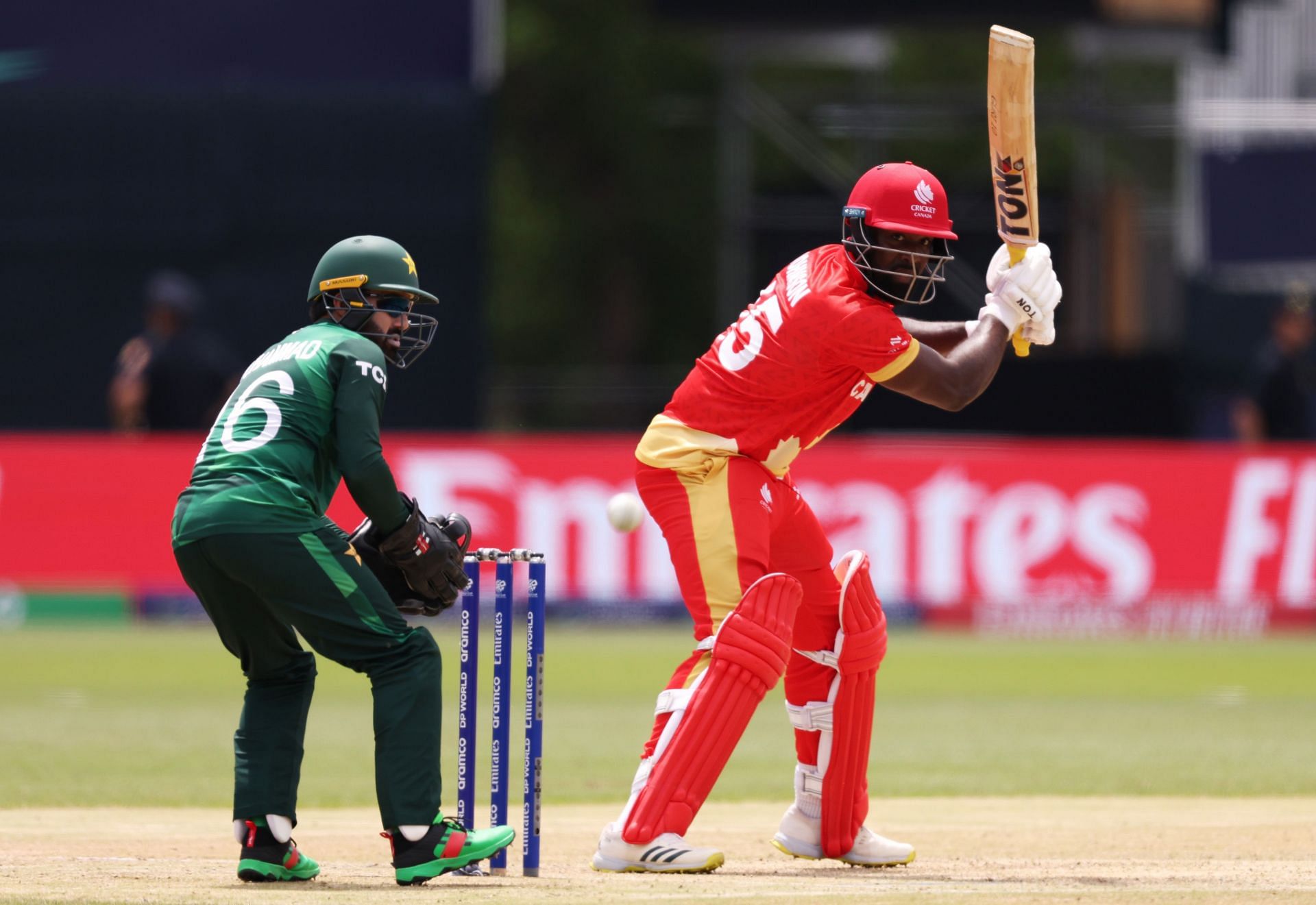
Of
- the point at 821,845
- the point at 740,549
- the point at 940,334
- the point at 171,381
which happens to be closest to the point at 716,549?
the point at 740,549

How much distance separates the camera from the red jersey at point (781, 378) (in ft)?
21.4

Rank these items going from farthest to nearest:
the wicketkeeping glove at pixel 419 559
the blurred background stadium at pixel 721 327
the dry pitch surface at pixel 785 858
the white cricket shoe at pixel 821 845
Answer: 1. the blurred background stadium at pixel 721 327
2. the white cricket shoe at pixel 821 845
3. the wicketkeeping glove at pixel 419 559
4. the dry pitch surface at pixel 785 858

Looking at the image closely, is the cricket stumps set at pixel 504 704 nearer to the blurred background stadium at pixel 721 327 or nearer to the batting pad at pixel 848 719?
the batting pad at pixel 848 719

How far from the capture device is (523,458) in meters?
17.1

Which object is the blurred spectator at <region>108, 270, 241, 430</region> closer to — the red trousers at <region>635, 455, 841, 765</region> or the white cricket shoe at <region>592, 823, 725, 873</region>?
the red trousers at <region>635, 455, 841, 765</region>

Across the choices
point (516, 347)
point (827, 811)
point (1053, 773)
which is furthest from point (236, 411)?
point (516, 347)

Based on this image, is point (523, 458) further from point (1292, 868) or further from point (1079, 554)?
point (1292, 868)

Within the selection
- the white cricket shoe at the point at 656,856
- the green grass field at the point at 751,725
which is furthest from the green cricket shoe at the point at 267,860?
the green grass field at the point at 751,725

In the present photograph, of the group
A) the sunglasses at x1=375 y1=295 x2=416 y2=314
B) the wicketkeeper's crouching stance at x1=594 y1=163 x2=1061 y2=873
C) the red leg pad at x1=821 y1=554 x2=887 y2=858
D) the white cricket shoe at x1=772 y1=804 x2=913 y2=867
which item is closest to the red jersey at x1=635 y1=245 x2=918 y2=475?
the wicketkeeper's crouching stance at x1=594 y1=163 x2=1061 y2=873

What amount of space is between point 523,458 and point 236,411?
35.6ft

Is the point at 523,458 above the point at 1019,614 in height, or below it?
above

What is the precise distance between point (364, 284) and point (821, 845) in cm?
243

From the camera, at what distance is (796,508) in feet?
22.5

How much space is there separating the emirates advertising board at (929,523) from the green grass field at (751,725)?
0.37 m
